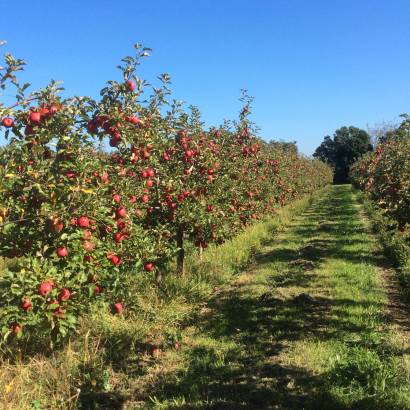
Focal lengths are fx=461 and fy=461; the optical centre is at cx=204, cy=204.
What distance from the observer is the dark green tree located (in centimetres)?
7162

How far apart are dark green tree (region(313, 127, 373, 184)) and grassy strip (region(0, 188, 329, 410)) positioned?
65730mm

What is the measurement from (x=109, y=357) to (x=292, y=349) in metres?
2.09

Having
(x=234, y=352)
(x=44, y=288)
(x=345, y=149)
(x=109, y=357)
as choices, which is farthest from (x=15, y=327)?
(x=345, y=149)

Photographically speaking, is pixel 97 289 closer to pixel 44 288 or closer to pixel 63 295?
pixel 63 295

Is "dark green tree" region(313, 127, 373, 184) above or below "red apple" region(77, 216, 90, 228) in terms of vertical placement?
above

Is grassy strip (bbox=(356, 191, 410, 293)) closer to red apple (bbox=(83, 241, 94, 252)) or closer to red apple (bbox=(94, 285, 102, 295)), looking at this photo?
red apple (bbox=(94, 285, 102, 295))

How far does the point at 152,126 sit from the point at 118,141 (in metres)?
1.09

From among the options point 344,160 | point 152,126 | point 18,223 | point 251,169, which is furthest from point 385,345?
point 344,160

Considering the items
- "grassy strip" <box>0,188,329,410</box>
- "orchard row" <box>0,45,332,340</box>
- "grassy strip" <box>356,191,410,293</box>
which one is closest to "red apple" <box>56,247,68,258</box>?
"orchard row" <box>0,45,332,340</box>

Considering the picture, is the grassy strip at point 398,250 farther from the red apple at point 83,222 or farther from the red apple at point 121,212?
the red apple at point 83,222

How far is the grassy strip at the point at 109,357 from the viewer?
13.9 feet

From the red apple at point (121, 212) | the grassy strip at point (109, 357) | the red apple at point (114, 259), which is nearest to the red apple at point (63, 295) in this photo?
the red apple at point (114, 259)

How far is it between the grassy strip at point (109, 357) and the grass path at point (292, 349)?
20 cm

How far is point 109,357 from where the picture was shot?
514 cm
